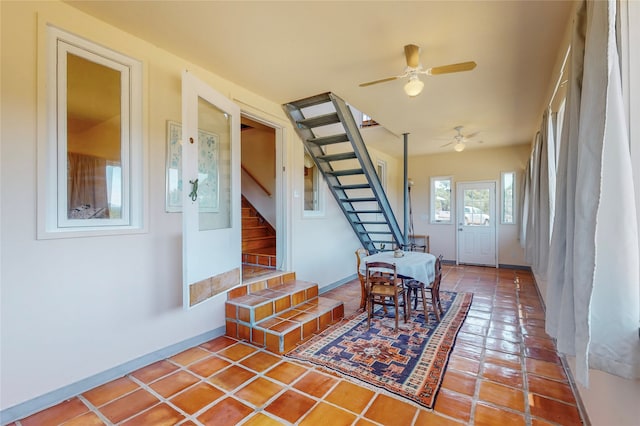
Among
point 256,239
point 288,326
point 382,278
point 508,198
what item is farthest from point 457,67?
point 508,198

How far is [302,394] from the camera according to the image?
2.06 metres

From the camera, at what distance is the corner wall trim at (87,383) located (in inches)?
72.2

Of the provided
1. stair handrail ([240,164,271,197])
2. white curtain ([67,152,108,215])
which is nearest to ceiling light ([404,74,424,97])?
white curtain ([67,152,108,215])

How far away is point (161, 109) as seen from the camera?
259cm

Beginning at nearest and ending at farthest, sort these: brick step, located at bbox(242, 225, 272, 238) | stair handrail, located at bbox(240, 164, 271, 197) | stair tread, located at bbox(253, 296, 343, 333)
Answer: stair tread, located at bbox(253, 296, 343, 333) < brick step, located at bbox(242, 225, 272, 238) < stair handrail, located at bbox(240, 164, 271, 197)

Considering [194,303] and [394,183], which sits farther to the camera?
[394,183]

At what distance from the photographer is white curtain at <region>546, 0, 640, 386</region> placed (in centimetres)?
108

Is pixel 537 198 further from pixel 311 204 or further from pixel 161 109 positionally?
pixel 161 109

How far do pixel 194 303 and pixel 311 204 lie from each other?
2570mm

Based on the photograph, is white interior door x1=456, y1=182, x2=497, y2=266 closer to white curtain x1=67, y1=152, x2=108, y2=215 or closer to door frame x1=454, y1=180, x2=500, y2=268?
door frame x1=454, y1=180, x2=500, y2=268

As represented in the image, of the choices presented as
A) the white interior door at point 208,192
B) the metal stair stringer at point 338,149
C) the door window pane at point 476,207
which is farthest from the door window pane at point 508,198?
the white interior door at point 208,192

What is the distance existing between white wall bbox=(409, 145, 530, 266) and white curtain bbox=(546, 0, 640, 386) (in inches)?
244

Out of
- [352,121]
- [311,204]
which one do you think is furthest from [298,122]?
[311,204]

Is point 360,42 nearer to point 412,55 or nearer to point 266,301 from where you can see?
point 412,55
